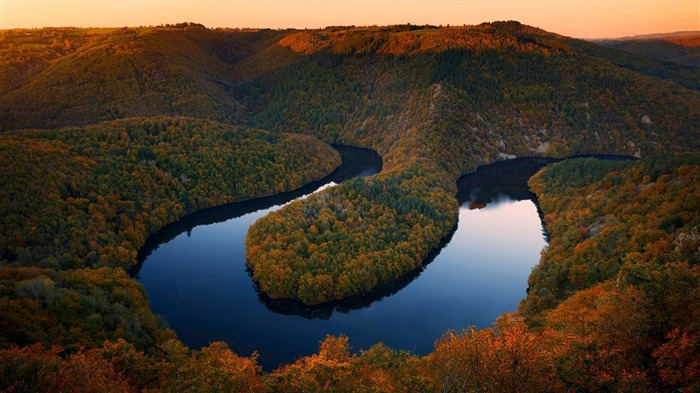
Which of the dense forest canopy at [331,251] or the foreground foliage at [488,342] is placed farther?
the dense forest canopy at [331,251]

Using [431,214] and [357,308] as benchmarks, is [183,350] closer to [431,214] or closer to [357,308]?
[357,308]

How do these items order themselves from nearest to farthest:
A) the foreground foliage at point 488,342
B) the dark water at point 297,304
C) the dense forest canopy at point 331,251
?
the foreground foliage at point 488,342, the dense forest canopy at point 331,251, the dark water at point 297,304

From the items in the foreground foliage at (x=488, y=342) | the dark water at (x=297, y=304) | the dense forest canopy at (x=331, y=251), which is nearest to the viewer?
the foreground foliage at (x=488, y=342)

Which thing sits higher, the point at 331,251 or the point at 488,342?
the point at 488,342

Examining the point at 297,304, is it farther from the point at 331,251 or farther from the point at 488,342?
the point at 488,342

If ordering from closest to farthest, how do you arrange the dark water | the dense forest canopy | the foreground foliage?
the foreground foliage, the dense forest canopy, the dark water

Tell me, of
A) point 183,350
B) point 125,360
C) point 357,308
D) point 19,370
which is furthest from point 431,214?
point 19,370

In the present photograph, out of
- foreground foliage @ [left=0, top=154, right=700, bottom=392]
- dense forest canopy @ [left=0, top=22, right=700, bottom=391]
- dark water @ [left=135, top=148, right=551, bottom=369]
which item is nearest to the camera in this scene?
foreground foliage @ [left=0, top=154, right=700, bottom=392]

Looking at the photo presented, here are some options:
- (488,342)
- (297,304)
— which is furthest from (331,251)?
(488,342)

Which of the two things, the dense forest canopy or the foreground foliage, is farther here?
the dense forest canopy

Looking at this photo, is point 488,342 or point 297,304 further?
point 297,304

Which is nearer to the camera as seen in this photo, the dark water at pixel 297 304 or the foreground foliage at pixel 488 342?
the foreground foliage at pixel 488 342

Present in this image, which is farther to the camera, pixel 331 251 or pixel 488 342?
pixel 331 251
